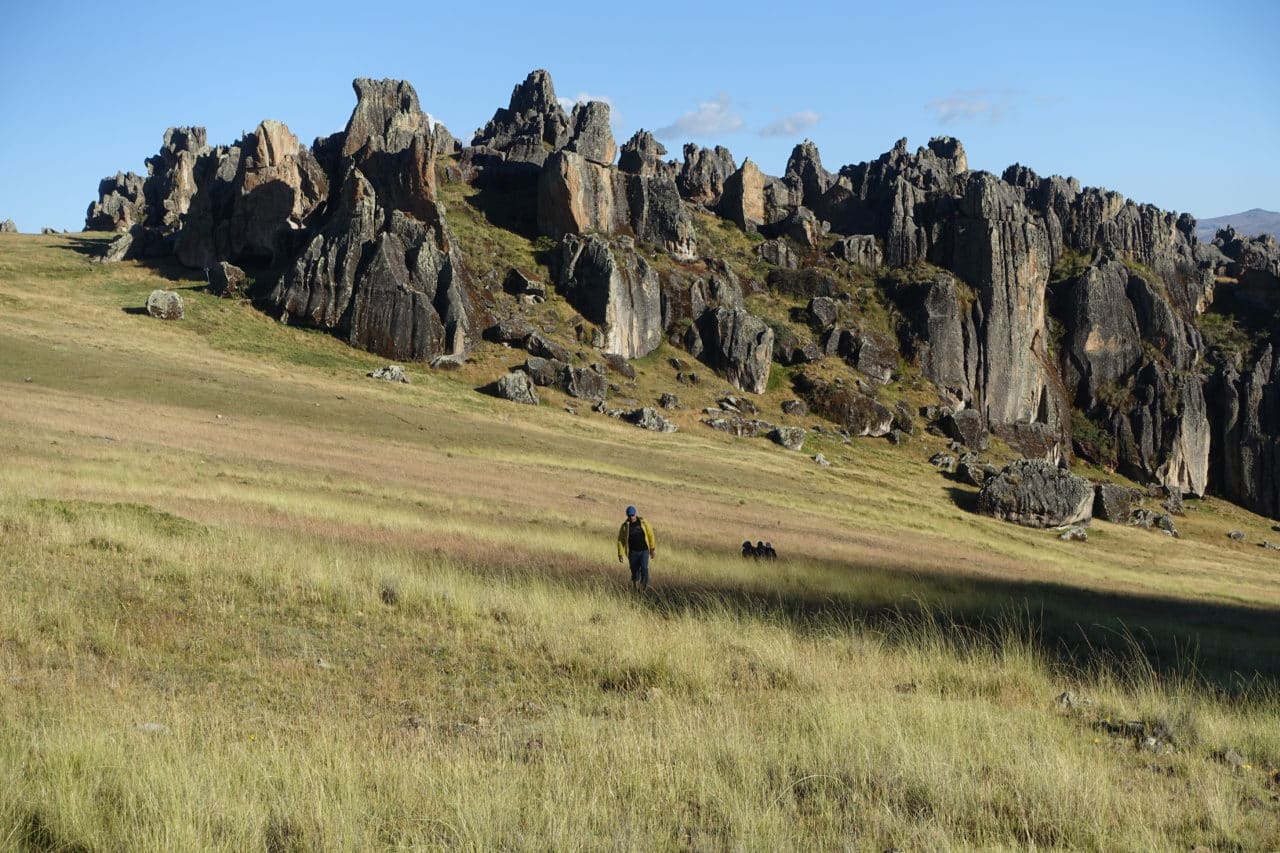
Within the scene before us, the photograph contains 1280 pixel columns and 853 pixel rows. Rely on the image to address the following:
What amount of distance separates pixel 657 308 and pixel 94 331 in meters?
48.9

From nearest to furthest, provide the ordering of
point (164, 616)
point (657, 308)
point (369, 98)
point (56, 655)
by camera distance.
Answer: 1. point (56, 655)
2. point (164, 616)
3. point (657, 308)
4. point (369, 98)

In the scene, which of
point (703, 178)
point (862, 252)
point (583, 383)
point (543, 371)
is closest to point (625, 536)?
point (583, 383)

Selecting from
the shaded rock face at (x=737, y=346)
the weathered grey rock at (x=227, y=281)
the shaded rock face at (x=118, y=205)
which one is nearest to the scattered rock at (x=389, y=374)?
the weathered grey rock at (x=227, y=281)

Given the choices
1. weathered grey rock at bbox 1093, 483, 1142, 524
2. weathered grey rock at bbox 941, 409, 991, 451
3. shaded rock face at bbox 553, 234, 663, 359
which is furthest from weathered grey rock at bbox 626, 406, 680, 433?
weathered grey rock at bbox 941, 409, 991, 451

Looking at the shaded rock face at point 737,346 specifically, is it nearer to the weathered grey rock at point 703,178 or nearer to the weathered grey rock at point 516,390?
the weathered grey rock at point 516,390

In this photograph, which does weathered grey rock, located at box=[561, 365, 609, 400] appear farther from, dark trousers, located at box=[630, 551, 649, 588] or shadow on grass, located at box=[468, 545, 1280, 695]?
dark trousers, located at box=[630, 551, 649, 588]

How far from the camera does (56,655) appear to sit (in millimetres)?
8945

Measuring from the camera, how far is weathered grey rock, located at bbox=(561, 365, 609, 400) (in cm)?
7306

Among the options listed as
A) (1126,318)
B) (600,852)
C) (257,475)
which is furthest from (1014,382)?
(600,852)

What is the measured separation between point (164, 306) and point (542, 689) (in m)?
70.6

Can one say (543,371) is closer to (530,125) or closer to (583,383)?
(583,383)

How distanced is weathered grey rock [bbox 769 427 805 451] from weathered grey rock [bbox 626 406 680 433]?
Result: 886 centimetres

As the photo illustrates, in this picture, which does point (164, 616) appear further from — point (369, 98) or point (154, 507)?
point (369, 98)

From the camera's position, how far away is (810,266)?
363ft
